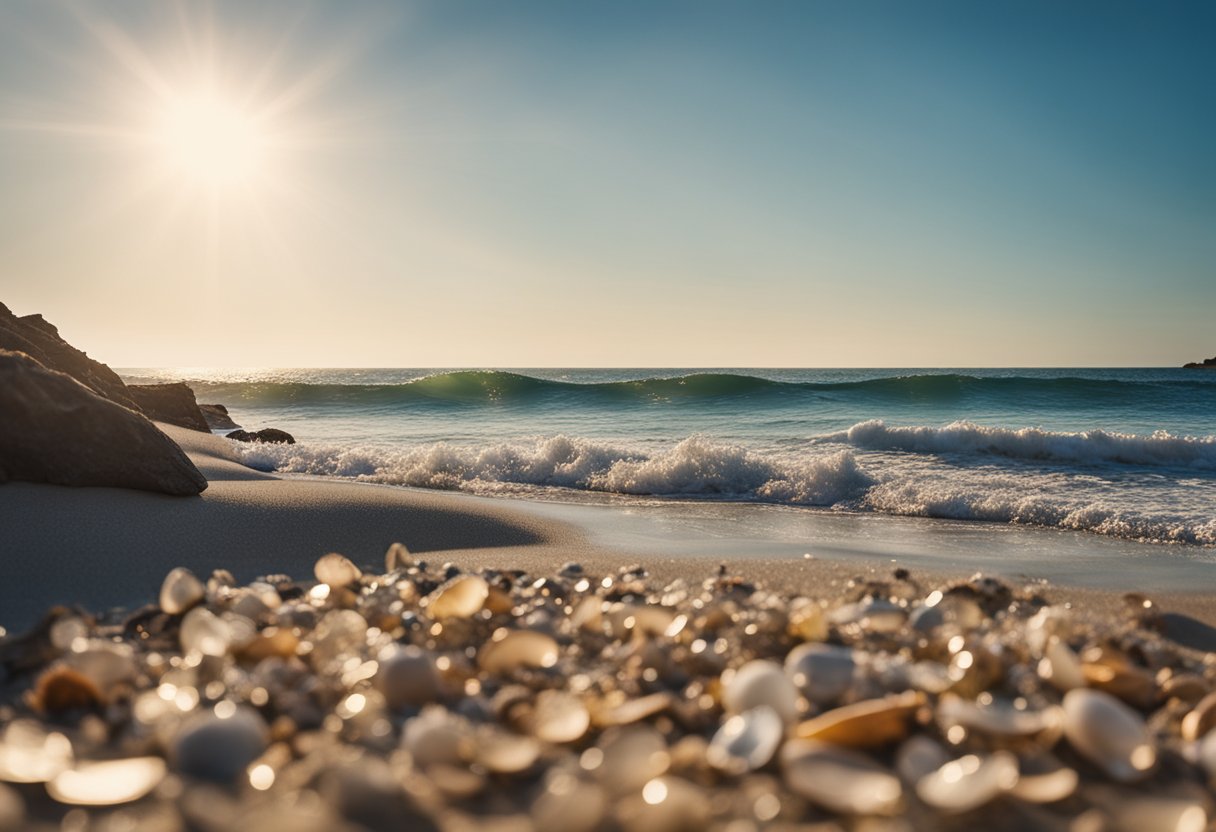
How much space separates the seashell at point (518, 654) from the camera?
150 centimetres

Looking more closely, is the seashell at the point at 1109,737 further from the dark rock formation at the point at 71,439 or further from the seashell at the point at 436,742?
the dark rock formation at the point at 71,439

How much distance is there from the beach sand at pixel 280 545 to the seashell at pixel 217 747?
136 centimetres

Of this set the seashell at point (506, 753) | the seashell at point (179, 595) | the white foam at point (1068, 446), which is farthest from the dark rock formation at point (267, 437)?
the seashell at point (506, 753)

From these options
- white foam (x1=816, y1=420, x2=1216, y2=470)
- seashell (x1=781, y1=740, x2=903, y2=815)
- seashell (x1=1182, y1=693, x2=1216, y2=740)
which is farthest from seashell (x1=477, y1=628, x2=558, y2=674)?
white foam (x1=816, y1=420, x2=1216, y2=470)

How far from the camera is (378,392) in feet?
83.2

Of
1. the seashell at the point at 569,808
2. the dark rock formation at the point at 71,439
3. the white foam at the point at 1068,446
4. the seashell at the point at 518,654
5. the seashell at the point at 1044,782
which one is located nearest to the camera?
the seashell at the point at 569,808

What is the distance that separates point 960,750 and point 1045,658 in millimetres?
459

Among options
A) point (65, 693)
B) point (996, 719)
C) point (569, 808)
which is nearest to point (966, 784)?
point (996, 719)

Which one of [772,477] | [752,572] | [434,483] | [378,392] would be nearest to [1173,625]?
[752,572]

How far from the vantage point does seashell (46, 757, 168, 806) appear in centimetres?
100

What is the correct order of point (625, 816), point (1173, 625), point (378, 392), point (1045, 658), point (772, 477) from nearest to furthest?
point (625, 816) → point (1045, 658) → point (1173, 625) → point (772, 477) → point (378, 392)

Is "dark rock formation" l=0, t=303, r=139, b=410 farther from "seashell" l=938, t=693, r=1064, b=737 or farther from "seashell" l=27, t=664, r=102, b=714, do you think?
"seashell" l=938, t=693, r=1064, b=737

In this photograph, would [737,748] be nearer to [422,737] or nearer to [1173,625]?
[422,737]

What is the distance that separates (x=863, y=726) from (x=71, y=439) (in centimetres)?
359
